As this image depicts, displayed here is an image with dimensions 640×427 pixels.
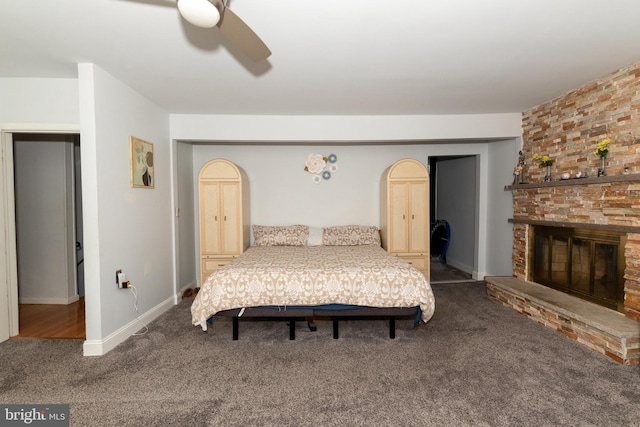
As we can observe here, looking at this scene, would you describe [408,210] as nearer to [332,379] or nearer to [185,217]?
[332,379]

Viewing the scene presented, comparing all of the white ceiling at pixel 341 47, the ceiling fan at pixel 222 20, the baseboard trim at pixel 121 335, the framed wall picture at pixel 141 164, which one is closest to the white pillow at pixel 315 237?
the white ceiling at pixel 341 47

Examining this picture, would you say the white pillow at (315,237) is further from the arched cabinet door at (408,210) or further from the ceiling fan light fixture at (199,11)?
the ceiling fan light fixture at (199,11)

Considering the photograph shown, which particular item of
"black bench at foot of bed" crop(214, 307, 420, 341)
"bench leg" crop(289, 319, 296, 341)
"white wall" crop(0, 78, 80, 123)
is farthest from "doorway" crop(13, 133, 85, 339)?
"bench leg" crop(289, 319, 296, 341)

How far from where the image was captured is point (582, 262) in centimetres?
322

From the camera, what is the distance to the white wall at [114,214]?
102 inches

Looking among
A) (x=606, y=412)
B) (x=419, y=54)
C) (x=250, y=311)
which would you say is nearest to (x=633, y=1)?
(x=419, y=54)

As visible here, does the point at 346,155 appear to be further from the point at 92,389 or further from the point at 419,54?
the point at 92,389

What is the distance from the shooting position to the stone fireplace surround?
2.52m

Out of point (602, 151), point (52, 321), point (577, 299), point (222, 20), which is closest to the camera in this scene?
point (222, 20)

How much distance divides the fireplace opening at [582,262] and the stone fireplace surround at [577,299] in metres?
0.08

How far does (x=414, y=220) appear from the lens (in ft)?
14.4

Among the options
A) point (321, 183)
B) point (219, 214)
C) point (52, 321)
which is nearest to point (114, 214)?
point (219, 214)

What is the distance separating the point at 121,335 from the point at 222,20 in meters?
2.82

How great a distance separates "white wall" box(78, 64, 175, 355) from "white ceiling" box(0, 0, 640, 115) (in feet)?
0.75
